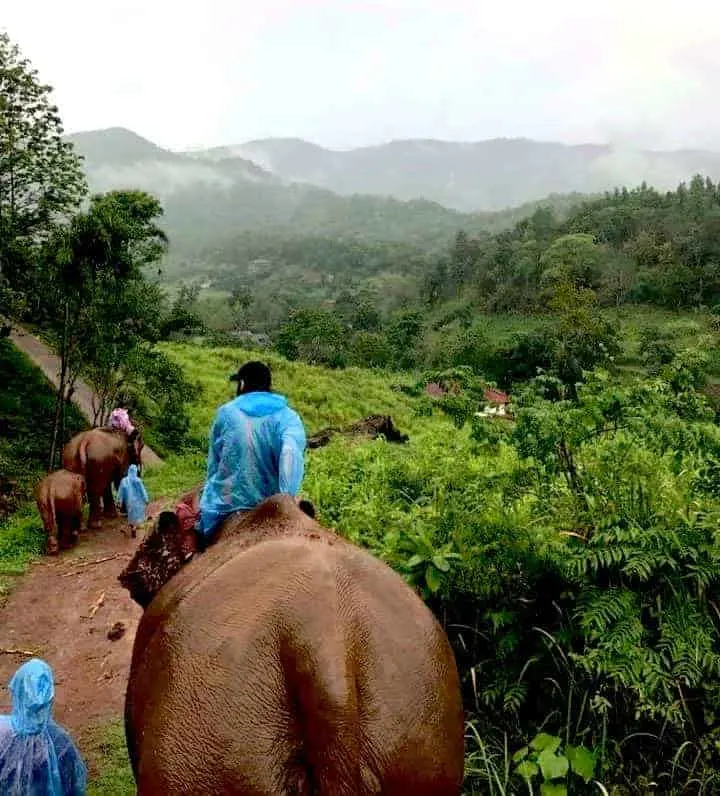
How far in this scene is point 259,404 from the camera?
11.4ft

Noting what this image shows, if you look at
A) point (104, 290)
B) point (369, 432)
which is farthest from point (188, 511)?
point (369, 432)

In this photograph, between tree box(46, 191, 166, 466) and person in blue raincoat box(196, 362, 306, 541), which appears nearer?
person in blue raincoat box(196, 362, 306, 541)

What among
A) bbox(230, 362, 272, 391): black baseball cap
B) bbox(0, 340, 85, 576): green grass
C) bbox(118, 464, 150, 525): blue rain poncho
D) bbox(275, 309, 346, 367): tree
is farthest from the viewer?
bbox(275, 309, 346, 367): tree

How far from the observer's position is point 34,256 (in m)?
12.1

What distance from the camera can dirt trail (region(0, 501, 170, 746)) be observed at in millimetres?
5430

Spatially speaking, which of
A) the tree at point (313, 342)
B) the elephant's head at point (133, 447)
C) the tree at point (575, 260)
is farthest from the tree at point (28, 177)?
the tree at point (575, 260)

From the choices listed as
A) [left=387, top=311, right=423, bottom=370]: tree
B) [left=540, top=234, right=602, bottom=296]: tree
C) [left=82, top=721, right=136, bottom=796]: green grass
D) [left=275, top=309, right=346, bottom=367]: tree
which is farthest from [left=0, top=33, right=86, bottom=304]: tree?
[left=540, top=234, right=602, bottom=296]: tree

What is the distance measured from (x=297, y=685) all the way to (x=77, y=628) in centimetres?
553

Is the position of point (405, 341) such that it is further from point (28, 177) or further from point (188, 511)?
point (188, 511)

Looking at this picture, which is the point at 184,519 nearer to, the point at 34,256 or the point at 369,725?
the point at 369,725

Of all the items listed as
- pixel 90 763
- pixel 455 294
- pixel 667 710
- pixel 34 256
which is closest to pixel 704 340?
pixel 667 710

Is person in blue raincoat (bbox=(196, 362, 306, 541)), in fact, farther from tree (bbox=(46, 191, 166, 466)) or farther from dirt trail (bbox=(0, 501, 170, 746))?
tree (bbox=(46, 191, 166, 466))

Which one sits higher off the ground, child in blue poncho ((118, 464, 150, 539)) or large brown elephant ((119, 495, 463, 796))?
large brown elephant ((119, 495, 463, 796))

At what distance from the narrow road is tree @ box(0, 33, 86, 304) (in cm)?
318
